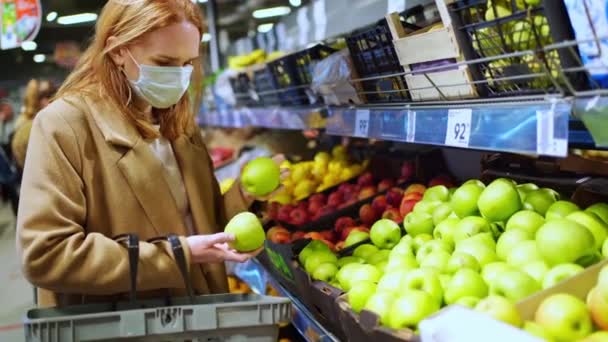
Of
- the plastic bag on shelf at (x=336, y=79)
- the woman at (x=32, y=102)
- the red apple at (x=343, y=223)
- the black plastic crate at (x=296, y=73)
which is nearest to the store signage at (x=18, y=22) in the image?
the woman at (x=32, y=102)

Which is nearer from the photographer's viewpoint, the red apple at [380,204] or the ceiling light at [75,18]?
the red apple at [380,204]

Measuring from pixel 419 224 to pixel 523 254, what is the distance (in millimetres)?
540

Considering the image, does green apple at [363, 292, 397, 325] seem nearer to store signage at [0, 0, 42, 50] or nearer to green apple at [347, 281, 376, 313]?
green apple at [347, 281, 376, 313]

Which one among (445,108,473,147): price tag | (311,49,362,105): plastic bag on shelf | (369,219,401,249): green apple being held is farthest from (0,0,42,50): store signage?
(445,108,473,147): price tag

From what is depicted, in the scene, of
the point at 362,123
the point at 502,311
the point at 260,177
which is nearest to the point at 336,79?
the point at 362,123

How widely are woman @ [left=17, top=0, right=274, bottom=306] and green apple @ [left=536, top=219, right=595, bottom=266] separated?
2.53 feet

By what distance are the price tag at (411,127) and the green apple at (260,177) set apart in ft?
1.67

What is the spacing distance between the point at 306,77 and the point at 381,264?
3.97ft

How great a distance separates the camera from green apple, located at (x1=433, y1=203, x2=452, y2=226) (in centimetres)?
182

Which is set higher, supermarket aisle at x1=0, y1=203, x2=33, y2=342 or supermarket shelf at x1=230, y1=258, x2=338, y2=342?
supermarket shelf at x1=230, y1=258, x2=338, y2=342

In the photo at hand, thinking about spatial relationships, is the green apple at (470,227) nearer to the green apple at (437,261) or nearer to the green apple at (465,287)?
the green apple at (437,261)

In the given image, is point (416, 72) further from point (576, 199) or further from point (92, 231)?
point (92, 231)

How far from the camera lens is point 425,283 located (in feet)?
4.27

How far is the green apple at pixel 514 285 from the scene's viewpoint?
1186 millimetres
